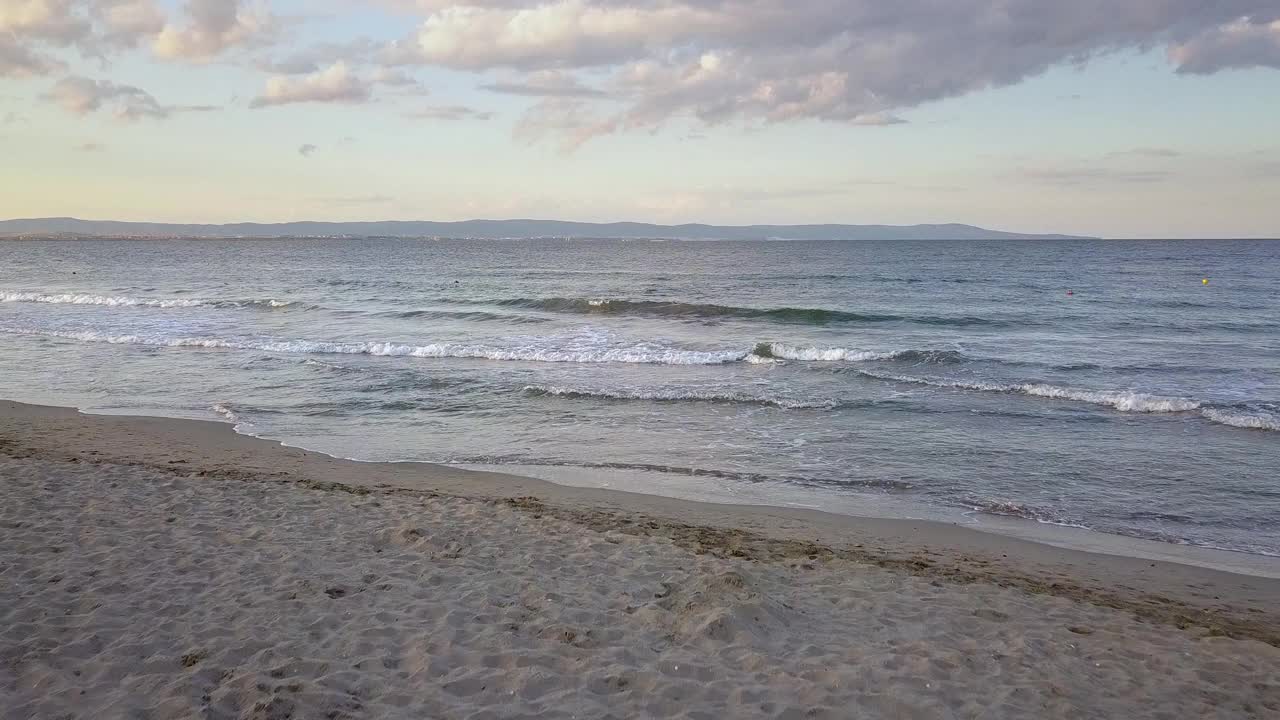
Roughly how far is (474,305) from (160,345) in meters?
15.1

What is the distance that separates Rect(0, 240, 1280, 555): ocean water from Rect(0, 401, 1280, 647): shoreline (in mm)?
757

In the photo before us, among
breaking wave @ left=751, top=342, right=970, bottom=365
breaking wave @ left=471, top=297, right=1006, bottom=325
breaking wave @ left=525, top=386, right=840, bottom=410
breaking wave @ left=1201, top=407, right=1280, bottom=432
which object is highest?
breaking wave @ left=471, top=297, right=1006, bottom=325

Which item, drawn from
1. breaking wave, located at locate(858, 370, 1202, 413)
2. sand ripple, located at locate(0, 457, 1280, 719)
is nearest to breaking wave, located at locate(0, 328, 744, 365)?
breaking wave, located at locate(858, 370, 1202, 413)

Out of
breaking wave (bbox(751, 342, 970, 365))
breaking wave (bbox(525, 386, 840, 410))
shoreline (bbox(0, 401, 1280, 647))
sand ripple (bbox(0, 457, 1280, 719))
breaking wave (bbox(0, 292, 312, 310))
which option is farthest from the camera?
breaking wave (bbox(0, 292, 312, 310))

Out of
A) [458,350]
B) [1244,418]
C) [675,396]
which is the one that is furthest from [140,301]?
[1244,418]

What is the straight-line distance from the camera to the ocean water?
430 inches

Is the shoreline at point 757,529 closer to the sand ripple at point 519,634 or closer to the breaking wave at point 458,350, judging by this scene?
the sand ripple at point 519,634

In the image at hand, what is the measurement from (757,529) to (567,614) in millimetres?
3259

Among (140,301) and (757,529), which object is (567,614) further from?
(140,301)

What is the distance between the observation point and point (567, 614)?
604cm

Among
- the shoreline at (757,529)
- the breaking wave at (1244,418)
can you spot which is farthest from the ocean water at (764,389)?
the shoreline at (757,529)

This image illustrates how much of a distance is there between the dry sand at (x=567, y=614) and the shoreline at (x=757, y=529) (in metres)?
0.05

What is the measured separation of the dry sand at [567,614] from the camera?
16.1 ft

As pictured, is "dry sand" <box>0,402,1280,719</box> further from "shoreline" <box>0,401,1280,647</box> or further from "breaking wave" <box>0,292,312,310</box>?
"breaking wave" <box>0,292,312,310</box>
